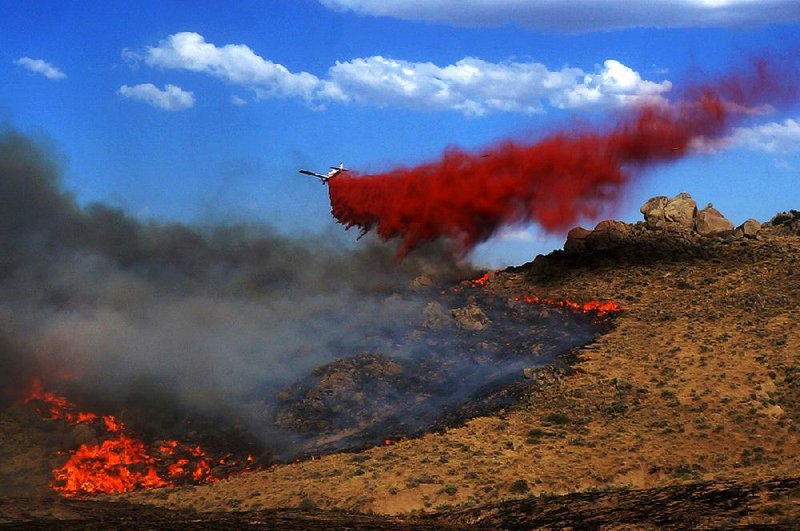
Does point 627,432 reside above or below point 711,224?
below

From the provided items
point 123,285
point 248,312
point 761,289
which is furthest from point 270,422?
point 761,289

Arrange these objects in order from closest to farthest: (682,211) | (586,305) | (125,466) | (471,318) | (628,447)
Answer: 1. (628,447)
2. (125,466)
3. (471,318)
4. (586,305)
5. (682,211)

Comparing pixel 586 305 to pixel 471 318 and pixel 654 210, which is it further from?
pixel 654 210

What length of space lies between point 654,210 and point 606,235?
6.67 meters

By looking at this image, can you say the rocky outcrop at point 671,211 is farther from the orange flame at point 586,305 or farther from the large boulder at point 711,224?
the orange flame at point 586,305

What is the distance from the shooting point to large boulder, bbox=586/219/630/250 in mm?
65750

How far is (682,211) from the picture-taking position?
226 ft

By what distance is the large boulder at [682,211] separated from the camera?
68.2m

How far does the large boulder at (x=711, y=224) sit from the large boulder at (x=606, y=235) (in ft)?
21.3

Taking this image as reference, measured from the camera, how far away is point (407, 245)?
214 feet

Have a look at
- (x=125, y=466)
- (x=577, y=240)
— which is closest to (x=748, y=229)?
(x=577, y=240)

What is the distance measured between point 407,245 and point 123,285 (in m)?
22.8

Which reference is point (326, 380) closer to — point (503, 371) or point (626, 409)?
point (503, 371)

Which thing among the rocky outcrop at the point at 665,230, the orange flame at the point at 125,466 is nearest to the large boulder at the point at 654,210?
the rocky outcrop at the point at 665,230
